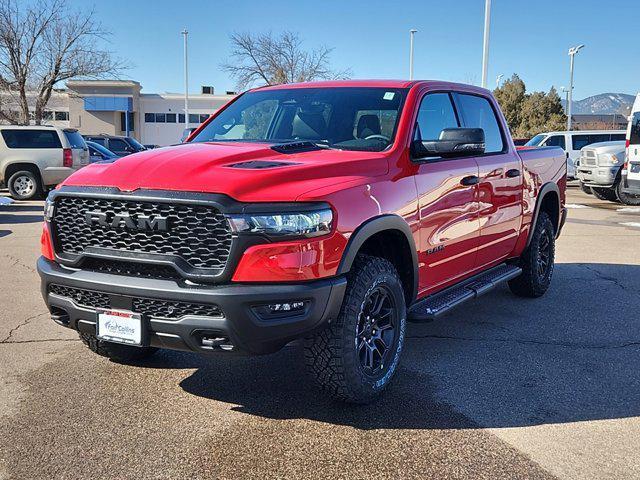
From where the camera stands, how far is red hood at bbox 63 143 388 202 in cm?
322

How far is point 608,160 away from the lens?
17391mm

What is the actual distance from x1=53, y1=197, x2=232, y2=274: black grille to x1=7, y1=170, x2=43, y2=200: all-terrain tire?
13596 millimetres

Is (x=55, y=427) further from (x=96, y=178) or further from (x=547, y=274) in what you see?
(x=547, y=274)

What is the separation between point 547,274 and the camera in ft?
21.7

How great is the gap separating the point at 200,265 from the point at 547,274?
14.7 feet

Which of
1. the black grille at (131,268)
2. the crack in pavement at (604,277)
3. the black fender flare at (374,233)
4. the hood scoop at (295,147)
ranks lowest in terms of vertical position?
the crack in pavement at (604,277)

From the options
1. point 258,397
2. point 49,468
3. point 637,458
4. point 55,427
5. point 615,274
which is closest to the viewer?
point 49,468

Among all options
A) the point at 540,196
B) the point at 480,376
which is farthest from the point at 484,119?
the point at 480,376

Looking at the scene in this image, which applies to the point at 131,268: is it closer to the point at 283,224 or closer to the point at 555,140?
the point at 283,224

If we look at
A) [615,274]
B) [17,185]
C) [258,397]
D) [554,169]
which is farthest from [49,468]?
[17,185]

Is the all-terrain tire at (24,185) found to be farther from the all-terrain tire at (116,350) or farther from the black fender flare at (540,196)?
the black fender flare at (540,196)

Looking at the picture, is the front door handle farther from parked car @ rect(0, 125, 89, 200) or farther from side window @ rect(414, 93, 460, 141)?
parked car @ rect(0, 125, 89, 200)

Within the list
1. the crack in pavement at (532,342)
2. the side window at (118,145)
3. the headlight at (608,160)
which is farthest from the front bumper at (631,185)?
the side window at (118,145)

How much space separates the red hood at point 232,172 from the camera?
3.22 m
